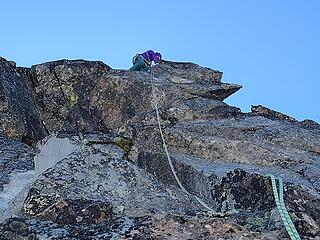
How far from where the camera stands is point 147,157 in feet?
51.2

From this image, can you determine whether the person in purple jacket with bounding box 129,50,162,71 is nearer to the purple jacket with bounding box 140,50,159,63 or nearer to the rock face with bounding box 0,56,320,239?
the purple jacket with bounding box 140,50,159,63

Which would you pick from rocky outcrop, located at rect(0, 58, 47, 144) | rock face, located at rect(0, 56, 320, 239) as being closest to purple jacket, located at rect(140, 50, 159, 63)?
rock face, located at rect(0, 56, 320, 239)

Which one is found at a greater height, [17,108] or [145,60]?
[145,60]

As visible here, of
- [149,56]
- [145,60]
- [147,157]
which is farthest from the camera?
[149,56]

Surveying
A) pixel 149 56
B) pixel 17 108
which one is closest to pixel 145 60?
pixel 149 56

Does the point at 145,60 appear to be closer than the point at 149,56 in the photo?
Yes

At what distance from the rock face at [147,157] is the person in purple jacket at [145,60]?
0.80 meters

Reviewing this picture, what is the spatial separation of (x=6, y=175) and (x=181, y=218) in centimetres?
914

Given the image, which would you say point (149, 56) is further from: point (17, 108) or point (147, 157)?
point (147, 157)

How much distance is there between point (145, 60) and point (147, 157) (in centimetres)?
1070

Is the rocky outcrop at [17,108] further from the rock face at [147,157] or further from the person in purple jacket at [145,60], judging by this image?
the person in purple jacket at [145,60]

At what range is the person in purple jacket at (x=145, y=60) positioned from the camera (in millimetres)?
25453

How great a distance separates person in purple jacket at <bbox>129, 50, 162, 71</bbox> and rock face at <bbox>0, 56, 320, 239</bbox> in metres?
0.80

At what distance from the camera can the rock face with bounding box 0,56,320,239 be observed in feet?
24.0
